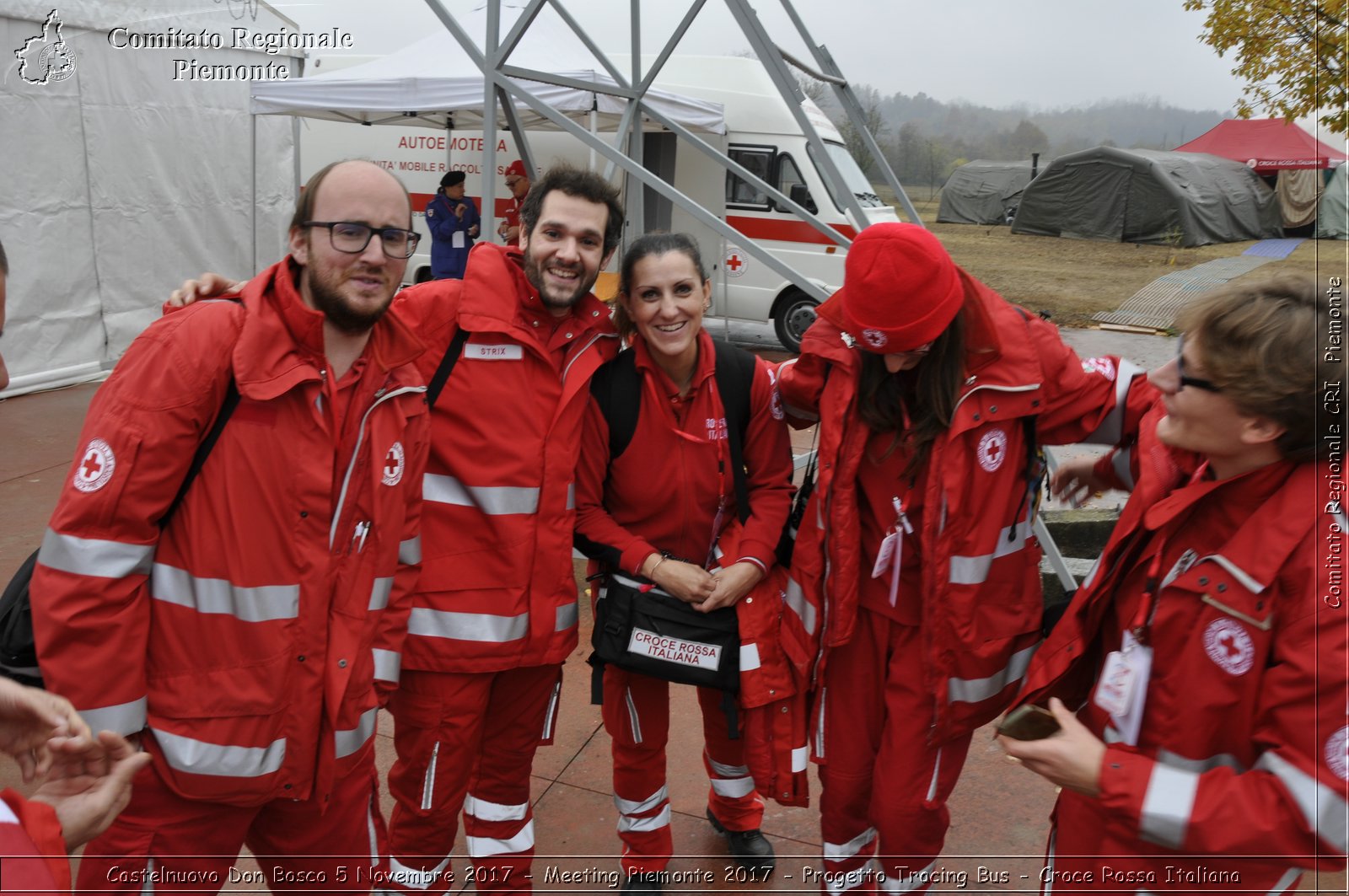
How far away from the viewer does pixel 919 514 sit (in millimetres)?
2414

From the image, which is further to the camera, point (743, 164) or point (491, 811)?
point (743, 164)

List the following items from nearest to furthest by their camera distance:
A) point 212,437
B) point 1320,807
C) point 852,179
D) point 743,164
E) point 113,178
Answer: point 1320,807 → point 212,437 → point 113,178 → point 743,164 → point 852,179

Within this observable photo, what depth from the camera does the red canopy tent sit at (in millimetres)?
28734

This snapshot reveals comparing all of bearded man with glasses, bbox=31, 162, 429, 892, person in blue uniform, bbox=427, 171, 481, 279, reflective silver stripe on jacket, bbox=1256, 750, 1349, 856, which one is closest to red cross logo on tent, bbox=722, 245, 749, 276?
person in blue uniform, bbox=427, 171, 481, 279

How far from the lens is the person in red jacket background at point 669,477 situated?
2639mm

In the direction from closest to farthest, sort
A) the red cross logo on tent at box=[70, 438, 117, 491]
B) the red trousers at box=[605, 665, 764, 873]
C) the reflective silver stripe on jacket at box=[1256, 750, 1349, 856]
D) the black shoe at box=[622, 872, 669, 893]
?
the reflective silver stripe on jacket at box=[1256, 750, 1349, 856], the red cross logo on tent at box=[70, 438, 117, 491], the red trousers at box=[605, 665, 764, 873], the black shoe at box=[622, 872, 669, 893]

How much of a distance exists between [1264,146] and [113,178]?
32.4m

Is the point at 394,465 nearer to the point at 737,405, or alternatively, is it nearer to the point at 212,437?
the point at 212,437

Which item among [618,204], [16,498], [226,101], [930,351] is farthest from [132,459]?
[226,101]

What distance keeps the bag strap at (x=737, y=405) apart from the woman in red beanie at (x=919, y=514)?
0.63 ft

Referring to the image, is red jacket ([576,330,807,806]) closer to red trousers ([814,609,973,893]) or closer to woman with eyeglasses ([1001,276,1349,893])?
red trousers ([814,609,973,893])

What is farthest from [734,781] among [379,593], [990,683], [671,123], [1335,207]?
[1335,207]

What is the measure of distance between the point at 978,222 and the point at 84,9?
2740 centimetres

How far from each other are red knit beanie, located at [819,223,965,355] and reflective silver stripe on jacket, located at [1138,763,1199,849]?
1006mm
